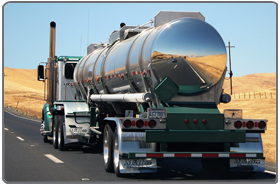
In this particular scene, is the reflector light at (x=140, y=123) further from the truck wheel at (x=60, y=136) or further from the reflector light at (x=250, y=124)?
the truck wheel at (x=60, y=136)

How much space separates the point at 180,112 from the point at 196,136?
2.30 ft

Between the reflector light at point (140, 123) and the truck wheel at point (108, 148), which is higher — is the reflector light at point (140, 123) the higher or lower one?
the higher one

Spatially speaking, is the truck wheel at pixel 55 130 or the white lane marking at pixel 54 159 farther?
the truck wheel at pixel 55 130

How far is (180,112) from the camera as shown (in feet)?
34.8

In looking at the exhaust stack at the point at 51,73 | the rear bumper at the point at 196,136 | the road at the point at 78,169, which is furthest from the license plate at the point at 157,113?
the exhaust stack at the point at 51,73

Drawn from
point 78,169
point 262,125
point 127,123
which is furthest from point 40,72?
point 262,125

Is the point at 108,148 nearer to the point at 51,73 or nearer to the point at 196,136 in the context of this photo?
the point at 196,136

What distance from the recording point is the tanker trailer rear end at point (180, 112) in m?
10.1

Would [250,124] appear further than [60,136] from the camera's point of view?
No

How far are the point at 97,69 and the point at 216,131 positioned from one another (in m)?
5.67

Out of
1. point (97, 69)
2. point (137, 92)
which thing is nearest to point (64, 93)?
point (97, 69)

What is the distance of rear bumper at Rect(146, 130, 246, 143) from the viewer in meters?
10.0

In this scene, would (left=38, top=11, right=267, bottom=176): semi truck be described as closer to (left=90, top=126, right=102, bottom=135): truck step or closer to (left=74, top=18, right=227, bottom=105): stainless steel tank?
(left=74, top=18, right=227, bottom=105): stainless steel tank

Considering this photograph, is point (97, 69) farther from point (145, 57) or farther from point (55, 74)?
point (55, 74)
